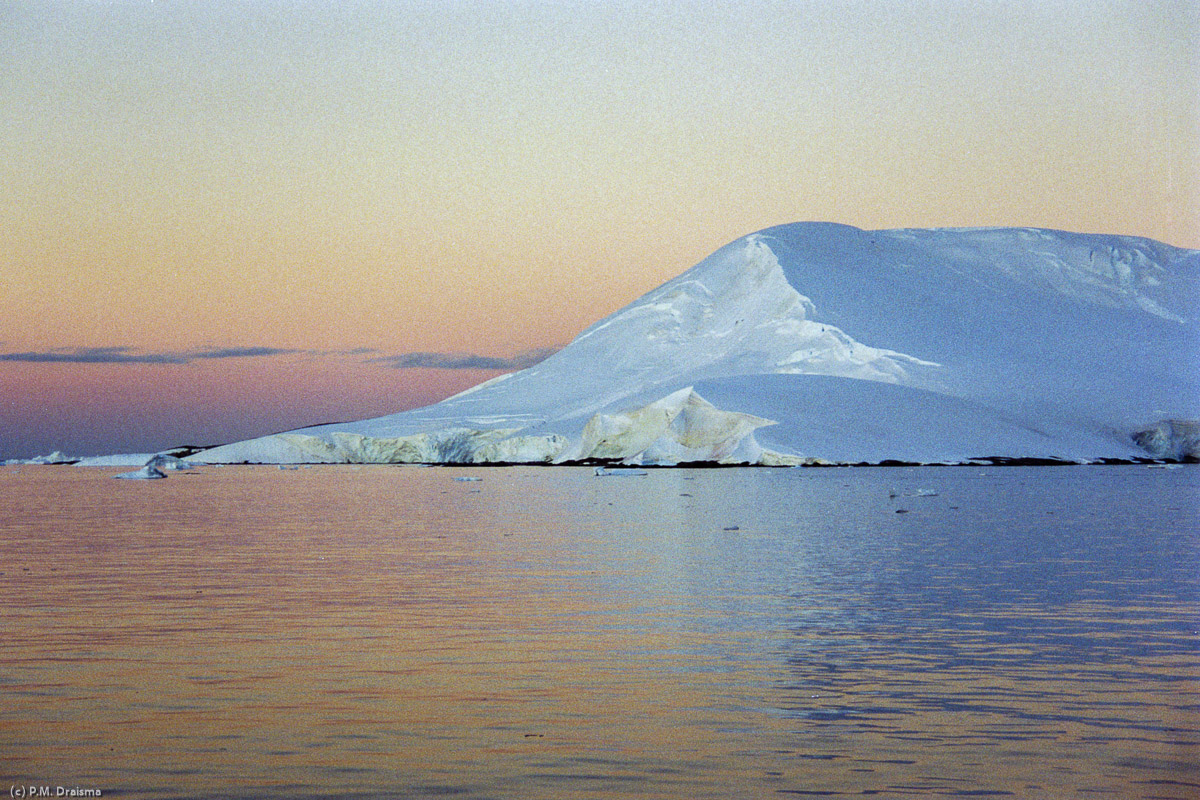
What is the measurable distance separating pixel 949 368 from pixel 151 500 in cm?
6553

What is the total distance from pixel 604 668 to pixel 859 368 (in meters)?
85.6

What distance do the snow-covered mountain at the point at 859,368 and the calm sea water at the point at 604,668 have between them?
52712 millimetres

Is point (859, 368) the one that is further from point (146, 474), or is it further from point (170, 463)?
point (146, 474)

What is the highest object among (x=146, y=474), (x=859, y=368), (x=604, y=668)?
(x=859, y=368)

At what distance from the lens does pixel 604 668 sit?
35.8 feet

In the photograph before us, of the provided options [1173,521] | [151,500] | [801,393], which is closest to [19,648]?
[1173,521]

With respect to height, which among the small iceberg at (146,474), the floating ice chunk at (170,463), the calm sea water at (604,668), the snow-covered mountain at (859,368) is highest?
the snow-covered mountain at (859,368)

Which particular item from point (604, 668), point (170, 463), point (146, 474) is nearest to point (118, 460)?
point (170, 463)

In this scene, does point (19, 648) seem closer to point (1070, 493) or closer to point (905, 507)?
point (905, 507)

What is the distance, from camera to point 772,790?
24.0 feet

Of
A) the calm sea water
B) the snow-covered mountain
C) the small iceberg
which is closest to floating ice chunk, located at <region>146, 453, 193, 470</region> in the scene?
the snow-covered mountain

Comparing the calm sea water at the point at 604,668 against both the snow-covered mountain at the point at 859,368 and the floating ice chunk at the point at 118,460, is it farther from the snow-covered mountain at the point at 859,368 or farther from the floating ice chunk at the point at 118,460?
the floating ice chunk at the point at 118,460

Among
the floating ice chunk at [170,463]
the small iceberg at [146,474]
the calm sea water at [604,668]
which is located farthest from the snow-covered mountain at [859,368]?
the calm sea water at [604,668]

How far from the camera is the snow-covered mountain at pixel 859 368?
260 feet
